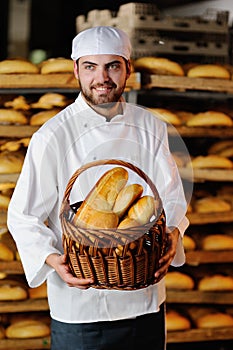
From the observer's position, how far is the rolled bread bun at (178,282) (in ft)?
11.4

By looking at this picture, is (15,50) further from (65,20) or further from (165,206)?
(165,206)

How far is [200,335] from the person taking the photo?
11.4 feet

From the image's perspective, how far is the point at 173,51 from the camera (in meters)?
3.57

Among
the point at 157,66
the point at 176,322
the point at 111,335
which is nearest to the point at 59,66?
the point at 157,66

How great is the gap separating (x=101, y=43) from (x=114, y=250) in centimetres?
66

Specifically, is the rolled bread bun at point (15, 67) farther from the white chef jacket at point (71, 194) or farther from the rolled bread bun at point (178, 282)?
the rolled bread bun at point (178, 282)

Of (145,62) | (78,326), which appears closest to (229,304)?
(145,62)

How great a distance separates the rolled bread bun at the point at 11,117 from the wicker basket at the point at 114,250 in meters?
1.39

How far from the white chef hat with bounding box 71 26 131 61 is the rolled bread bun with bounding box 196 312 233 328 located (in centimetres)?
167

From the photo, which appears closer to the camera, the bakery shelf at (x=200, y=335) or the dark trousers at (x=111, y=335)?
the dark trousers at (x=111, y=335)

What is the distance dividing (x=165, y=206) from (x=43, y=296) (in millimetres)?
1298

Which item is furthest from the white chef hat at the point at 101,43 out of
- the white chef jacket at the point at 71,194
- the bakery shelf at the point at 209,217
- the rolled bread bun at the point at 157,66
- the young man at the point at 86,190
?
the bakery shelf at the point at 209,217

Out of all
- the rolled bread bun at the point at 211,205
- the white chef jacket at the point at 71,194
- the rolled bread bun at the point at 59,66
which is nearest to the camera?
the white chef jacket at the point at 71,194

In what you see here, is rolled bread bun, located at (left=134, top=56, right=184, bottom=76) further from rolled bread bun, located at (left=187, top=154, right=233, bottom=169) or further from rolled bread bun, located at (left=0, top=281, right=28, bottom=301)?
rolled bread bun, located at (left=0, top=281, right=28, bottom=301)
